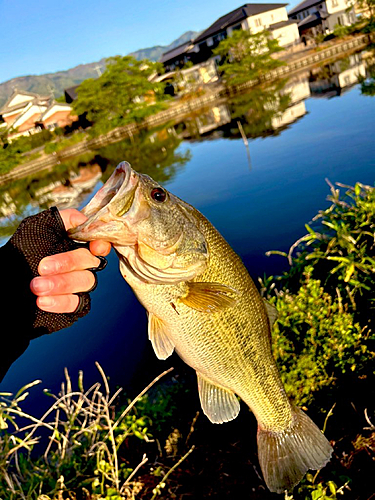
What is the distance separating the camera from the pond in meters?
8.07

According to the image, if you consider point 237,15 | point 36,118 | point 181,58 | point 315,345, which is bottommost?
point 315,345

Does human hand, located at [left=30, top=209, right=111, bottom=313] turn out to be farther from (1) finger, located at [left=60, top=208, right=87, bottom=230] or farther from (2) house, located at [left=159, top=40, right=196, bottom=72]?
(2) house, located at [left=159, top=40, right=196, bottom=72]

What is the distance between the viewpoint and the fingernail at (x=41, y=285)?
5.03ft

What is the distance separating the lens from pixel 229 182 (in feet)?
48.0

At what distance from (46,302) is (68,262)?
20 centimetres

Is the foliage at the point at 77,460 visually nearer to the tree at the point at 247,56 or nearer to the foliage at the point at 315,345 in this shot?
the foliage at the point at 315,345

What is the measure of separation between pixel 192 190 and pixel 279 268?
7760 millimetres

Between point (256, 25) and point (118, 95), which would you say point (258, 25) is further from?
point (118, 95)

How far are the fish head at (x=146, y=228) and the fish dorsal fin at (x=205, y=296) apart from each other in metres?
0.07

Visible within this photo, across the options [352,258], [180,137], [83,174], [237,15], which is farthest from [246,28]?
[352,258]

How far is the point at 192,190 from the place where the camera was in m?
15.0

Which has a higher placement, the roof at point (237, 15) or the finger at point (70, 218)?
the roof at point (237, 15)

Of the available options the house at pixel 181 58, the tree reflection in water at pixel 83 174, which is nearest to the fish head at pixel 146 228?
the tree reflection in water at pixel 83 174

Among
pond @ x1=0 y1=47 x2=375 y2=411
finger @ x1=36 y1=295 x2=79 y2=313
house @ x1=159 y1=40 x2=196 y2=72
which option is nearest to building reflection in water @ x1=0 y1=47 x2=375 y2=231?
pond @ x1=0 y1=47 x2=375 y2=411
